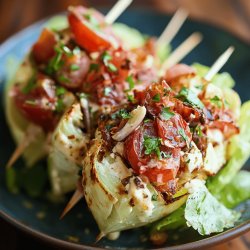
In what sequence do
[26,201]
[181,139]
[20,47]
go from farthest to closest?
[20,47]
[26,201]
[181,139]

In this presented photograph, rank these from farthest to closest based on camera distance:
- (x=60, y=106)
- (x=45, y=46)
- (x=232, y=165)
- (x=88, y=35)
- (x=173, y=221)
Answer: (x=45, y=46) → (x=88, y=35) → (x=60, y=106) → (x=232, y=165) → (x=173, y=221)

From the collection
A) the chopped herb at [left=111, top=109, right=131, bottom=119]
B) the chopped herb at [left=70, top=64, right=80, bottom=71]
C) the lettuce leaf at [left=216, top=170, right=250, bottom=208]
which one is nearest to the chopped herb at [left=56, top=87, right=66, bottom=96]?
the chopped herb at [left=70, top=64, right=80, bottom=71]

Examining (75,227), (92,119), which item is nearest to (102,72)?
(92,119)

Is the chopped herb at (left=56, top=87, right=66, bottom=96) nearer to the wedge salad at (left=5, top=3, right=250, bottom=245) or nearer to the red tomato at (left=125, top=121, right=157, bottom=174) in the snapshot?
the wedge salad at (left=5, top=3, right=250, bottom=245)

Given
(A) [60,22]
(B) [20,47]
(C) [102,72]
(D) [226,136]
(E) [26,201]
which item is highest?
(D) [226,136]

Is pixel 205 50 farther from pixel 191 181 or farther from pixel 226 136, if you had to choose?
pixel 191 181

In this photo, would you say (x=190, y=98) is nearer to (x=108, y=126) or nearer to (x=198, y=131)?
(x=198, y=131)

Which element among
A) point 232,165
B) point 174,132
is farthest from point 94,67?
point 232,165
